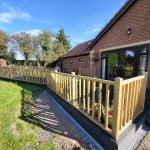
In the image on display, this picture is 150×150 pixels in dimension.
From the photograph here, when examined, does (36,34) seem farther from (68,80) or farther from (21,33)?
(68,80)

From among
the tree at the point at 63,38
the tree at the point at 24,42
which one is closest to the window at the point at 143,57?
the tree at the point at 24,42

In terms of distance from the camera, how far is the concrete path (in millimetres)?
2741

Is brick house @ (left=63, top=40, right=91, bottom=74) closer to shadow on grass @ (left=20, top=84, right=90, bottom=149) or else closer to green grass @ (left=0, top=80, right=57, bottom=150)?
shadow on grass @ (left=20, top=84, right=90, bottom=149)

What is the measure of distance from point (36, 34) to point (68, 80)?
78.0ft

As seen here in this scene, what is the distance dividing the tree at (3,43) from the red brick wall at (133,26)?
948 inches

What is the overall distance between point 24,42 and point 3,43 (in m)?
4.15

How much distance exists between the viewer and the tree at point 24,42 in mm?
24984

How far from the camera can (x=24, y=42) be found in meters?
25.3

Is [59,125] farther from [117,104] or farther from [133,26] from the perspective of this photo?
[133,26]

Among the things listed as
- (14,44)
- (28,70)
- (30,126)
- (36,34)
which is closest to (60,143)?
(30,126)

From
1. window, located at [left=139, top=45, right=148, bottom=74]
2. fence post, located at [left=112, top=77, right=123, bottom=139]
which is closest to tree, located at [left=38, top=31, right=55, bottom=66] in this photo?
window, located at [left=139, top=45, right=148, bottom=74]

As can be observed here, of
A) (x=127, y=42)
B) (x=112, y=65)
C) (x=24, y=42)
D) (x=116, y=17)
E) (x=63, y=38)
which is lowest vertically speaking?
(x=112, y=65)

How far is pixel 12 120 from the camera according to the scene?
3475 mm

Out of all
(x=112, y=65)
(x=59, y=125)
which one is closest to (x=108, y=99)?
(x=59, y=125)
